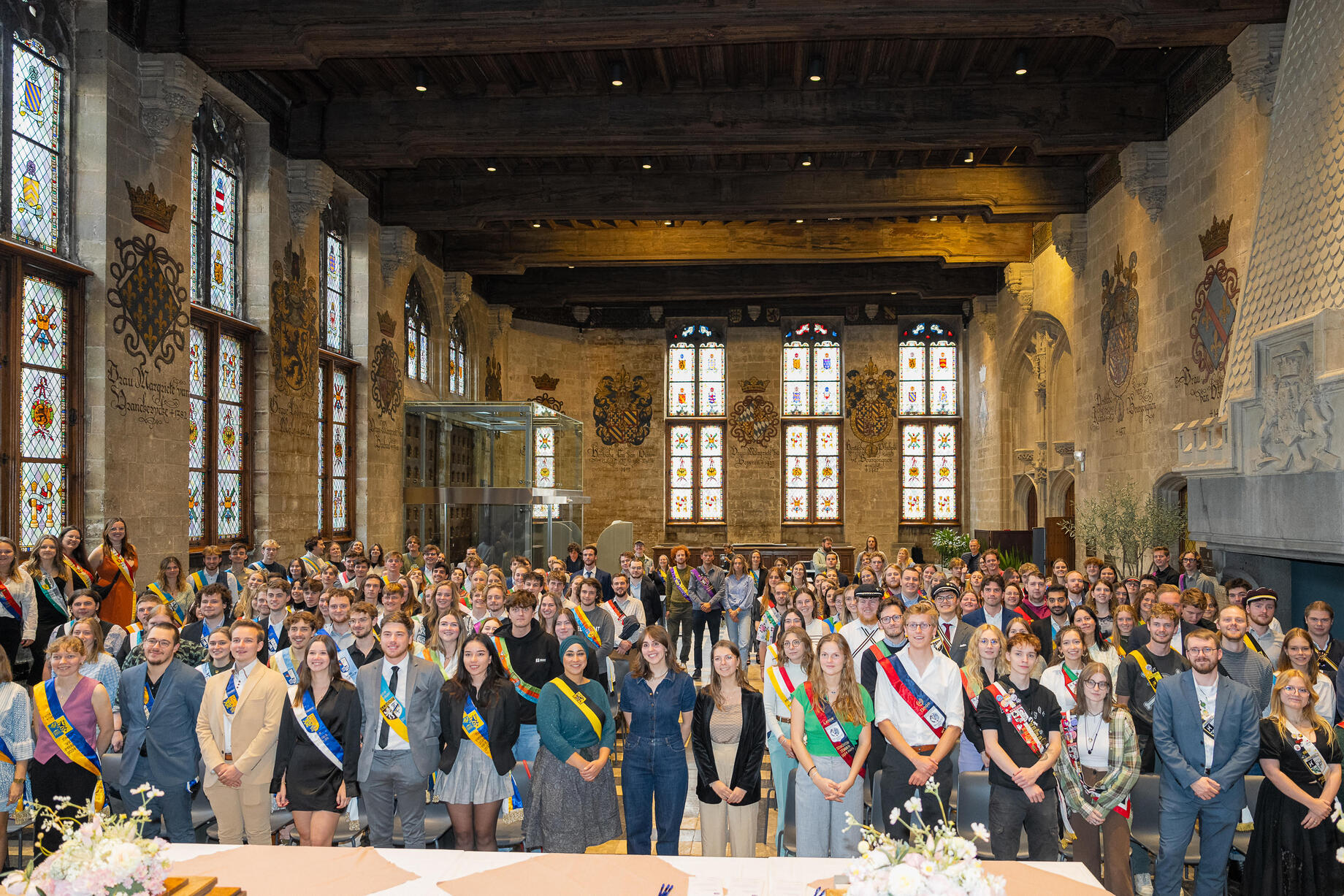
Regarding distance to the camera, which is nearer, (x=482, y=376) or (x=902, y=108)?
(x=902, y=108)

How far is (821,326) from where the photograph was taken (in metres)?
27.1

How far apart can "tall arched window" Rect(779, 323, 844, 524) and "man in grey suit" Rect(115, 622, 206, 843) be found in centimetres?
2217

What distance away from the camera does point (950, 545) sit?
922 inches

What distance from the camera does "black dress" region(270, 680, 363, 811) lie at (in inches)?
215

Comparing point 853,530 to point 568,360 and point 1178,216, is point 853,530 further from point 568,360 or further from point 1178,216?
point 1178,216

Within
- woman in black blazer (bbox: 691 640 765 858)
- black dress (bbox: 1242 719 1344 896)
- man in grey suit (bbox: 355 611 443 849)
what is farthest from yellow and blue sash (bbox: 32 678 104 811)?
black dress (bbox: 1242 719 1344 896)

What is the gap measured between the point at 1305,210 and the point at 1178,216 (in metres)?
4.62

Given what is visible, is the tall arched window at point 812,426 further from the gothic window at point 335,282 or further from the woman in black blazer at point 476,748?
the woman in black blazer at point 476,748

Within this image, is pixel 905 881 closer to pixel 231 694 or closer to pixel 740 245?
pixel 231 694

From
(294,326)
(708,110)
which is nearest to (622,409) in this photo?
(294,326)

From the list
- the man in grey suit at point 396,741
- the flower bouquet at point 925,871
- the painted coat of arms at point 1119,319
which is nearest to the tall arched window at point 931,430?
the painted coat of arms at point 1119,319

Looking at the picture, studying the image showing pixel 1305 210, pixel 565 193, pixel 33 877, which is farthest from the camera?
pixel 565 193

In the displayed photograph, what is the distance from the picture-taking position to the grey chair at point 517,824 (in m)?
5.85

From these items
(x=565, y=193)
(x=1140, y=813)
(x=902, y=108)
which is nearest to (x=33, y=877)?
(x=1140, y=813)
